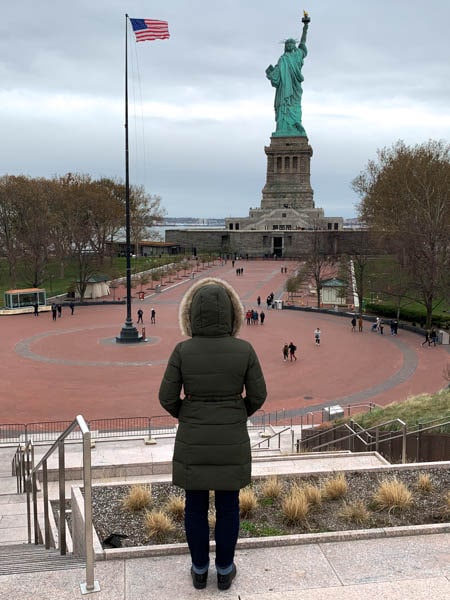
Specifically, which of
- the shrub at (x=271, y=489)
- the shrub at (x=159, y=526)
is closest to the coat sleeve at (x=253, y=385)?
the shrub at (x=159, y=526)

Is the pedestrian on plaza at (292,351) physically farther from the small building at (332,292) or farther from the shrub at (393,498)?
the shrub at (393,498)

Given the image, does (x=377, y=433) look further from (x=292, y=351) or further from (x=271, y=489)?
(x=292, y=351)

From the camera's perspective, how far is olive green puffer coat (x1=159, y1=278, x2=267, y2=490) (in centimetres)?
442

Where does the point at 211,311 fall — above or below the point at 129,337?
above

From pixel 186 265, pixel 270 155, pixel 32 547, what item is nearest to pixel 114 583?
pixel 32 547

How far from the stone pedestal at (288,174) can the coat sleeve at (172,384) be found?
101m

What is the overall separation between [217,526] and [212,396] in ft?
3.46

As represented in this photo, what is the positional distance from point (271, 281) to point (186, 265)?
42.3 feet

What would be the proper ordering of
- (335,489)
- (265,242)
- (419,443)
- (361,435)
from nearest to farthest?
(335,489)
(419,443)
(361,435)
(265,242)

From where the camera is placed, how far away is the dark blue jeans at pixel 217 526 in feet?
14.9

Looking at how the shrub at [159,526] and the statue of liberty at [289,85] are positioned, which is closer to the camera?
the shrub at [159,526]

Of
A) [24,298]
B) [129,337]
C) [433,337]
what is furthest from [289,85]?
[129,337]

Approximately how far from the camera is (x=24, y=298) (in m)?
42.4

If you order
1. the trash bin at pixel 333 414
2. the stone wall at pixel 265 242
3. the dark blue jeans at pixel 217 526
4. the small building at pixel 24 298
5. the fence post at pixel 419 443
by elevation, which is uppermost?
the stone wall at pixel 265 242
